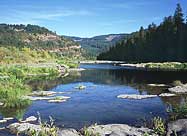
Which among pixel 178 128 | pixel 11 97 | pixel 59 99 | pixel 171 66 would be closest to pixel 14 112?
pixel 11 97

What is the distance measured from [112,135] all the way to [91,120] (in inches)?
283

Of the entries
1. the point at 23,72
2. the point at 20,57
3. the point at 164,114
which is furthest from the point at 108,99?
the point at 20,57

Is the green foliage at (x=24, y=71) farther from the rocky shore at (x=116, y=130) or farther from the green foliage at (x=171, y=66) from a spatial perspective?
the rocky shore at (x=116, y=130)

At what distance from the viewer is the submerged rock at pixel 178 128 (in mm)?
21875

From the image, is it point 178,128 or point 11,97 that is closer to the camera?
point 178,128

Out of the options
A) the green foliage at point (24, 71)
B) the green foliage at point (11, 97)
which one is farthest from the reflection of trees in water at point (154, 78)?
the green foliage at point (11, 97)

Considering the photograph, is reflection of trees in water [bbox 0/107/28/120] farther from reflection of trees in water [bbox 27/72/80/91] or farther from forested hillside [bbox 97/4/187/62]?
forested hillside [bbox 97/4/187/62]

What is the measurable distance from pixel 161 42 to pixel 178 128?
107141 millimetres

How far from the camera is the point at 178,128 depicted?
2280cm

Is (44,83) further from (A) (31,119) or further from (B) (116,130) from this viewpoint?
(B) (116,130)

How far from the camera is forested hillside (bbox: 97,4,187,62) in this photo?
113331mm

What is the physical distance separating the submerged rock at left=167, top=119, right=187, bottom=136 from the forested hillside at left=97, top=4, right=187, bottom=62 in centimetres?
8713

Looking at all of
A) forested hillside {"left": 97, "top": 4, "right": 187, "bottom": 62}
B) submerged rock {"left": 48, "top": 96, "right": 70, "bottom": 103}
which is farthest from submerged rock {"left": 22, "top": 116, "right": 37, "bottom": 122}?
forested hillside {"left": 97, "top": 4, "right": 187, "bottom": 62}

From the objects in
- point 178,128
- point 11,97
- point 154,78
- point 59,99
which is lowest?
point 59,99
